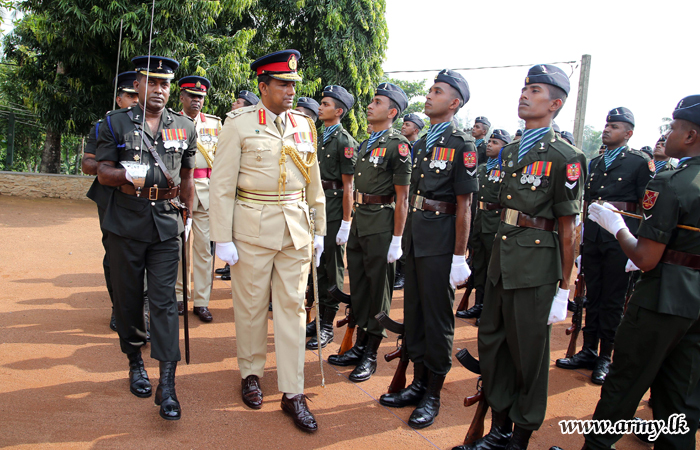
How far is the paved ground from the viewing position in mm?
3041

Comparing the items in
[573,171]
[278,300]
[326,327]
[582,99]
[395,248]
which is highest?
[582,99]

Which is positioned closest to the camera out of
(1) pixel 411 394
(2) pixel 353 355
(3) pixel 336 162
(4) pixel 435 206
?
(4) pixel 435 206

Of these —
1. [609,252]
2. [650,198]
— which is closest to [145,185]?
[650,198]

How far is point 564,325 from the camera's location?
6.23 metres

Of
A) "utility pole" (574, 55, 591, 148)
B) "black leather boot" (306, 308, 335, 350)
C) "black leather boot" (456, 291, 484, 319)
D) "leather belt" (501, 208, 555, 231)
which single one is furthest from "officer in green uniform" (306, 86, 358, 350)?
"utility pole" (574, 55, 591, 148)

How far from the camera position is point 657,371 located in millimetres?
2766

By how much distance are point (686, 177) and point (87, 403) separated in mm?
3905

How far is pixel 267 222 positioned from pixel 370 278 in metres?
1.26

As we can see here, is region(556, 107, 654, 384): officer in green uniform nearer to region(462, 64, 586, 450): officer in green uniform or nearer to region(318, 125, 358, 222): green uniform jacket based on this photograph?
region(462, 64, 586, 450): officer in green uniform

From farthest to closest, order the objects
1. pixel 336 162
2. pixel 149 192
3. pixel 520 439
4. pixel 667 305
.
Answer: pixel 336 162 < pixel 149 192 < pixel 520 439 < pixel 667 305

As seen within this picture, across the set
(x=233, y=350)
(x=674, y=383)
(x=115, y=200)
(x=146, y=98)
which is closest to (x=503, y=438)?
(x=674, y=383)

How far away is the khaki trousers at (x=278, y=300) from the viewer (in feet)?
11.0

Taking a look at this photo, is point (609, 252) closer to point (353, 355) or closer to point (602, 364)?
point (602, 364)

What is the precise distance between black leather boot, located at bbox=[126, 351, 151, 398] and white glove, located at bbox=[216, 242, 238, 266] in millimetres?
1073
